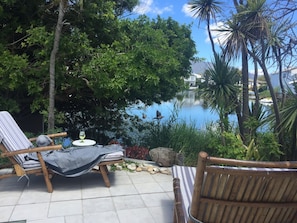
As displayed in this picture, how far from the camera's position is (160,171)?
394 cm

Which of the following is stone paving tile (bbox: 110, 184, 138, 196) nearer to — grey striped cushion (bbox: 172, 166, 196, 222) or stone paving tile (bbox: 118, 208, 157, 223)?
stone paving tile (bbox: 118, 208, 157, 223)

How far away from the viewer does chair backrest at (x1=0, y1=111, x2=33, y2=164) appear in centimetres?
295

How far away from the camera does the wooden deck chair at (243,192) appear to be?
4.61 ft

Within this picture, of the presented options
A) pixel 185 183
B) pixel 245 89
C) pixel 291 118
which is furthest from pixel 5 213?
pixel 245 89

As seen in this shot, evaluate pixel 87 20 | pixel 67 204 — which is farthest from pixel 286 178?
pixel 87 20

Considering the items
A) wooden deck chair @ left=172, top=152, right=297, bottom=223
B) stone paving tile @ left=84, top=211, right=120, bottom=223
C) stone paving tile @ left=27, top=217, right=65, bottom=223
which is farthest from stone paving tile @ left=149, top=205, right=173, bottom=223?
wooden deck chair @ left=172, top=152, right=297, bottom=223

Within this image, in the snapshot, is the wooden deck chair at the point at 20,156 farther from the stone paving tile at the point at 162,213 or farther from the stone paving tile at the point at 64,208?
the stone paving tile at the point at 162,213

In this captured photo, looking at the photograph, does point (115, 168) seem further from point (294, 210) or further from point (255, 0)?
point (255, 0)

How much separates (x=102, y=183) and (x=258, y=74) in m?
4.41

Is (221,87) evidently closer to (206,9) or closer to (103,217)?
(206,9)

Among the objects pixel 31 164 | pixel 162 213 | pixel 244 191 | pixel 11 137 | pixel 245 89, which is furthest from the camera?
pixel 245 89

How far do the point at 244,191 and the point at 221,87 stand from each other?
3.82 meters

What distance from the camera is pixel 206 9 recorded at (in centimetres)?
739

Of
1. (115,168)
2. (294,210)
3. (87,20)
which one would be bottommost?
(115,168)
